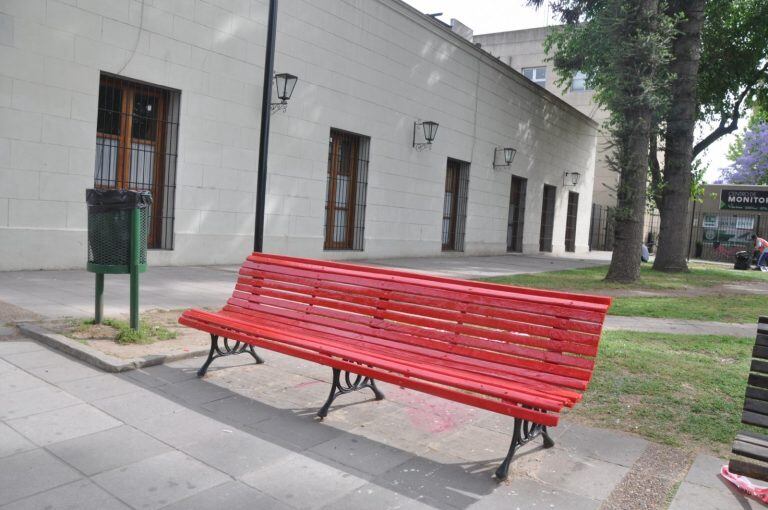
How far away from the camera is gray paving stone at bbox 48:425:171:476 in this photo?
125 inches

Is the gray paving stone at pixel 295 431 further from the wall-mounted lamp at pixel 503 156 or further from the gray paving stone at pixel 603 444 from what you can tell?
the wall-mounted lamp at pixel 503 156

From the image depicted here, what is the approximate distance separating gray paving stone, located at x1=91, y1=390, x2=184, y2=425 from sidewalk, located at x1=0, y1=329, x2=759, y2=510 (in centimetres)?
1

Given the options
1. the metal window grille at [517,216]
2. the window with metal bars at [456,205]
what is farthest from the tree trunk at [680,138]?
the metal window grille at [517,216]

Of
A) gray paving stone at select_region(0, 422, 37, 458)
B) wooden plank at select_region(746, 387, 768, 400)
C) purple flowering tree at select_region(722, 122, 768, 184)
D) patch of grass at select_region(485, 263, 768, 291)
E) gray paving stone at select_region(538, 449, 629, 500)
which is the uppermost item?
purple flowering tree at select_region(722, 122, 768, 184)

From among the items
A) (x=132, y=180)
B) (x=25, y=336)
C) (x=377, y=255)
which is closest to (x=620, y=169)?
(x=377, y=255)

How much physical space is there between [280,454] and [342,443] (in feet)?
1.29

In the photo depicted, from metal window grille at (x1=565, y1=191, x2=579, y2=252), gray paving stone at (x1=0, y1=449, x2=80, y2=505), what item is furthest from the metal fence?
gray paving stone at (x1=0, y1=449, x2=80, y2=505)

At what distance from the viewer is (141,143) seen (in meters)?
11.1

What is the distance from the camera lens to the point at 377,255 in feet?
53.9

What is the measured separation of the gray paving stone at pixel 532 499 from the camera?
2949 mm

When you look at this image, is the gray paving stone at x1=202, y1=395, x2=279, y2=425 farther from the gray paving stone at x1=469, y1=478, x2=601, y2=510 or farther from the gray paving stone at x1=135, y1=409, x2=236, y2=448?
the gray paving stone at x1=469, y1=478, x2=601, y2=510

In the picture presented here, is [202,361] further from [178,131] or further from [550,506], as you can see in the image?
[178,131]

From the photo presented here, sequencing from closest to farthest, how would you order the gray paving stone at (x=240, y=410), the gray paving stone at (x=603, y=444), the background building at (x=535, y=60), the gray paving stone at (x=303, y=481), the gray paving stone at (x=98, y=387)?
1. the gray paving stone at (x=303, y=481)
2. the gray paving stone at (x=603, y=444)
3. the gray paving stone at (x=240, y=410)
4. the gray paving stone at (x=98, y=387)
5. the background building at (x=535, y=60)

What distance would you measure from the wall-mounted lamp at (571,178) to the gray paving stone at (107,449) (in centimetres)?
2572
